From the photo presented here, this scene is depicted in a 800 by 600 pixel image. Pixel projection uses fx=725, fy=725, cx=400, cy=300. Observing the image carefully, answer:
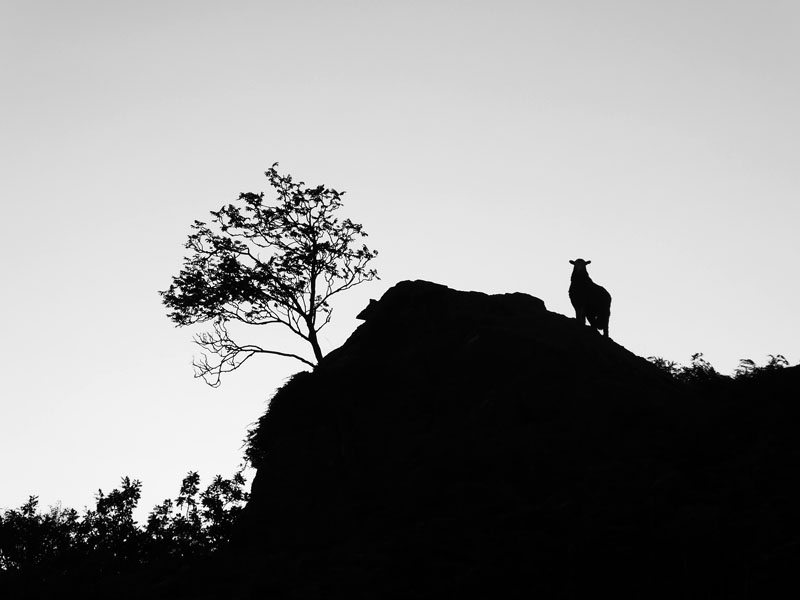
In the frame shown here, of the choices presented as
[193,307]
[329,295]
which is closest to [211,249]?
[193,307]

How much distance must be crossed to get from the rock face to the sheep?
1.81m

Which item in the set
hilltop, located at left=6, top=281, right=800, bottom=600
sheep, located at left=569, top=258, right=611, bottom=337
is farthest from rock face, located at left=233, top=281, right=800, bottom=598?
sheep, located at left=569, top=258, right=611, bottom=337

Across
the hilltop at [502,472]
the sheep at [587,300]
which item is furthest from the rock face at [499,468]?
the sheep at [587,300]

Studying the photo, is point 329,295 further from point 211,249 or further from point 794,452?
point 794,452

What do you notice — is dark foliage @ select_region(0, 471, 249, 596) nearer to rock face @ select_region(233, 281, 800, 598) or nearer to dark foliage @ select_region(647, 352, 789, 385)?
rock face @ select_region(233, 281, 800, 598)

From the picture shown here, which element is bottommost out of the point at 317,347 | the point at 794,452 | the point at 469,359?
the point at 794,452

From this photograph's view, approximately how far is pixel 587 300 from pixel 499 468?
11.5m

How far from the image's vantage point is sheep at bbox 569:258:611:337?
31.3 metres

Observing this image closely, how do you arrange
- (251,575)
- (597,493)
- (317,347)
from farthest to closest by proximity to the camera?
(317,347) < (251,575) < (597,493)

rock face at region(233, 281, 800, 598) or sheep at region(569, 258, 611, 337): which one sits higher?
sheep at region(569, 258, 611, 337)

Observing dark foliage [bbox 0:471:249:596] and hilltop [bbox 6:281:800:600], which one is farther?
dark foliage [bbox 0:471:249:596]

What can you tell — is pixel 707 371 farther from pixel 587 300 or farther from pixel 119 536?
pixel 119 536

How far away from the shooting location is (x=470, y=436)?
79.9 feet

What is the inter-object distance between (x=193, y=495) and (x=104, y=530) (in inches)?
135
